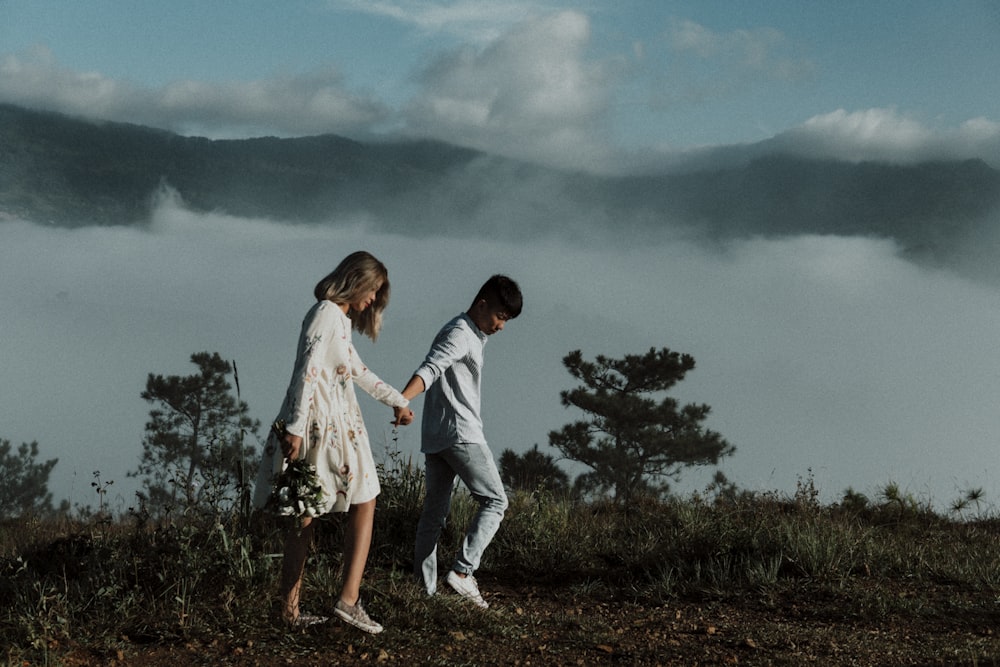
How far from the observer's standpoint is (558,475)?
21.6 m

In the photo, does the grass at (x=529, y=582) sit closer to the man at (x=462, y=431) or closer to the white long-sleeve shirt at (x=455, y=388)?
the man at (x=462, y=431)

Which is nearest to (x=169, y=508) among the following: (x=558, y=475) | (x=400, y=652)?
(x=400, y=652)

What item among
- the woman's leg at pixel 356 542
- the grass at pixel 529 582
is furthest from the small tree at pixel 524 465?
the woman's leg at pixel 356 542

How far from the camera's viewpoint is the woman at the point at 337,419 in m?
5.08

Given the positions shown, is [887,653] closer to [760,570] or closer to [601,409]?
[760,570]

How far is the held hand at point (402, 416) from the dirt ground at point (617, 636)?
42.8 inches

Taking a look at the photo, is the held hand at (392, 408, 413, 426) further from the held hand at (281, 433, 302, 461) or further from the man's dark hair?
the man's dark hair

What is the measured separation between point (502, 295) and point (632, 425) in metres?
16.3

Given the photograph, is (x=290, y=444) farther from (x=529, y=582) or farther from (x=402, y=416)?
(x=529, y=582)

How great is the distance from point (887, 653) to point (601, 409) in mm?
16029

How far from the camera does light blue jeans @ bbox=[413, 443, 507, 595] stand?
6180mm

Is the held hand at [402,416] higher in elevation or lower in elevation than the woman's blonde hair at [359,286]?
lower

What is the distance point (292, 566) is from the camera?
537 cm

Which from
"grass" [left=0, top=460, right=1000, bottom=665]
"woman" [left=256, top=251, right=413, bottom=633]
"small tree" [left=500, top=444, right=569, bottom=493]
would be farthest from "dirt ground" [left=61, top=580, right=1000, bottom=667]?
"small tree" [left=500, top=444, right=569, bottom=493]
